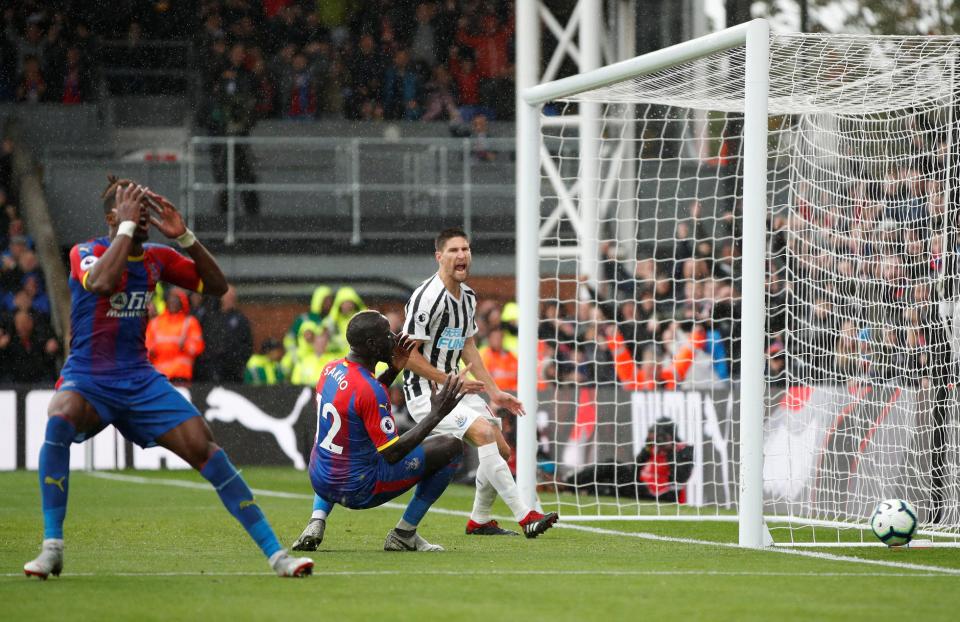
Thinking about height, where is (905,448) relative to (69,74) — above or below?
below

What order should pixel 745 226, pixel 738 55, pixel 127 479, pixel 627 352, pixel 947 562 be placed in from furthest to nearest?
1. pixel 127 479
2. pixel 627 352
3. pixel 738 55
4. pixel 745 226
5. pixel 947 562

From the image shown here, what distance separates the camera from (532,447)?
11.3m

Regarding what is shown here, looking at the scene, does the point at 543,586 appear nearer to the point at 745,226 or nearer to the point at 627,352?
the point at 745,226

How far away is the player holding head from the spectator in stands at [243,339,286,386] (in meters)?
9.54

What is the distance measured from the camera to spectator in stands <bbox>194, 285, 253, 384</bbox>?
19.1m

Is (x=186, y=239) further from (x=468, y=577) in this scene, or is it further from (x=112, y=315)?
(x=468, y=577)

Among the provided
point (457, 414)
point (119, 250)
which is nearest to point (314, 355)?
point (457, 414)

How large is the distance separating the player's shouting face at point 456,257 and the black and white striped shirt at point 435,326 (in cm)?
14

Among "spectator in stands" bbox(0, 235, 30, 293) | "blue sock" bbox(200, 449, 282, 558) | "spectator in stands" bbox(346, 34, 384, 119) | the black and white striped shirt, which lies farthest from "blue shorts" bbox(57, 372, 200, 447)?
"spectator in stands" bbox(346, 34, 384, 119)

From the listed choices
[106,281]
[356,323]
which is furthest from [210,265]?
[356,323]

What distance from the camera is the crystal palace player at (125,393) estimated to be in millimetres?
6906

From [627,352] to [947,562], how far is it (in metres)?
6.93

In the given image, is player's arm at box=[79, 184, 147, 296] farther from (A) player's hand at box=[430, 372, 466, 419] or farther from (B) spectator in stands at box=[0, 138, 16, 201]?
(B) spectator in stands at box=[0, 138, 16, 201]

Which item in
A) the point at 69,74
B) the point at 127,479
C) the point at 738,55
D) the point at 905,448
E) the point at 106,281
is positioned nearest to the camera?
the point at 106,281
